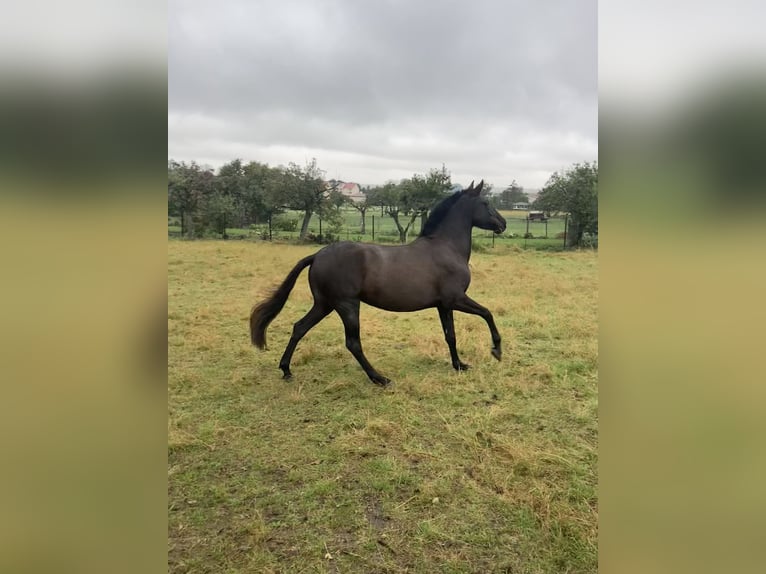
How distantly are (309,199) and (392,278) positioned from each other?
14875 mm

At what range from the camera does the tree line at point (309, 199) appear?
17.7 metres

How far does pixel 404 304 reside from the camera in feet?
16.1

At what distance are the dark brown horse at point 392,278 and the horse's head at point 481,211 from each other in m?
0.01

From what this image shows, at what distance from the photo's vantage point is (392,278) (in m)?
4.80

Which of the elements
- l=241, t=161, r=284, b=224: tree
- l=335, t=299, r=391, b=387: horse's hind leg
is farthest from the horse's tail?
l=241, t=161, r=284, b=224: tree

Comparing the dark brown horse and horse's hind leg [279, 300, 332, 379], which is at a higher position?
the dark brown horse

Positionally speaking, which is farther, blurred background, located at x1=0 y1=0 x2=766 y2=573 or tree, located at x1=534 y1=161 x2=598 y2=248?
tree, located at x1=534 y1=161 x2=598 y2=248

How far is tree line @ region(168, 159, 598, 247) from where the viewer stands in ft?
58.2

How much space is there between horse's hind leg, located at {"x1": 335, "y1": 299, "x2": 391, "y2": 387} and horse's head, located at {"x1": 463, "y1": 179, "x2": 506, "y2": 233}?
190 cm
